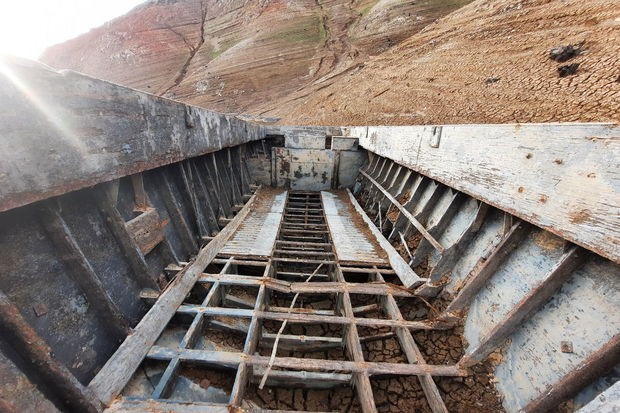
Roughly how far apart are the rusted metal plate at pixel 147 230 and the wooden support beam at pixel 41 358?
1.04m

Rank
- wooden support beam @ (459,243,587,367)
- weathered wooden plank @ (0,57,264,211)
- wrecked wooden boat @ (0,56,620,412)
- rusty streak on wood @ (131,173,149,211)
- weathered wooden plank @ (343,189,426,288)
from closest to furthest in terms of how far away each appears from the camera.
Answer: weathered wooden plank @ (0,57,264,211), wrecked wooden boat @ (0,56,620,412), wooden support beam @ (459,243,587,367), rusty streak on wood @ (131,173,149,211), weathered wooden plank @ (343,189,426,288)

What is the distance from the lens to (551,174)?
1.71 m

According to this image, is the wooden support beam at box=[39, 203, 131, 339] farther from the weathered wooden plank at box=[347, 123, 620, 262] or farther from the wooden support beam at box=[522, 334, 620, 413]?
the weathered wooden plank at box=[347, 123, 620, 262]

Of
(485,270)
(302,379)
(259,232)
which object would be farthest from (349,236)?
(302,379)

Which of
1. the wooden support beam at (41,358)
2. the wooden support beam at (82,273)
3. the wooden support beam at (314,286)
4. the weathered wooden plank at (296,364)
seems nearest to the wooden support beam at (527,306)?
the weathered wooden plank at (296,364)

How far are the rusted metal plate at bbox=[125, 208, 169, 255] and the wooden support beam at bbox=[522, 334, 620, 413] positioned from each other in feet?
10.1

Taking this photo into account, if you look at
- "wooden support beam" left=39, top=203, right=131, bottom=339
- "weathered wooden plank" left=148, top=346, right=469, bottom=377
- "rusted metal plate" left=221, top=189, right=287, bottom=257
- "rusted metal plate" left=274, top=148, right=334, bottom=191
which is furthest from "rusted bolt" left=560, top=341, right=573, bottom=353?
"rusted metal plate" left=274, top=148, right=334, bottom=191

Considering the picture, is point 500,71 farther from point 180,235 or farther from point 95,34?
point 95,34

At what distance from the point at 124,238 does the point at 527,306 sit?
310 centimetres

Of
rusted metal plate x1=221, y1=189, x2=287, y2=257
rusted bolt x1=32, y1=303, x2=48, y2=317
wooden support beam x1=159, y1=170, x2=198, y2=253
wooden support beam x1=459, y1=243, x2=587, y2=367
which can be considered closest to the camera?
rusted bolt x1=32, y1=303, x2=48, y2=317

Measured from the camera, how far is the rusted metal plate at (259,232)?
343cm

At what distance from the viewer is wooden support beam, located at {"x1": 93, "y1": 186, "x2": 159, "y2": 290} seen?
202cm

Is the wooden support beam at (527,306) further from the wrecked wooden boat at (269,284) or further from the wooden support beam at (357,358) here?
the wooden support beam at (357,358)

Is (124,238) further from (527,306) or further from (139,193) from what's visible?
Result: (527,306)
